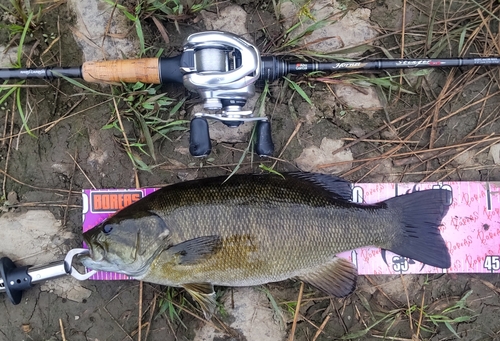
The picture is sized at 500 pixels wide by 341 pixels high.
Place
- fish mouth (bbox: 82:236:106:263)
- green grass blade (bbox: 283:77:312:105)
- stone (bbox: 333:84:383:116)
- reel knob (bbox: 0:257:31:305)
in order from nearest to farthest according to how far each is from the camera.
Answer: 1. fish mouth (bbox: 82:236:106:263)
2. reel knob (bbox: 0:257:31:305)
3. green grass blade (bbox: 283:77:312:105)
4. stone (bbox: 333:84:383:116)

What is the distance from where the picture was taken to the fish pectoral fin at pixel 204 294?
2863mm

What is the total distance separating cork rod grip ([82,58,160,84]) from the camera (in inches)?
113

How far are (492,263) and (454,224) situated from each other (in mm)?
420

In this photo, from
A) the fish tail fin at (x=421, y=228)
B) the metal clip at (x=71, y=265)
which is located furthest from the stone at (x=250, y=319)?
the fish tail fin at (x=421, y=228)

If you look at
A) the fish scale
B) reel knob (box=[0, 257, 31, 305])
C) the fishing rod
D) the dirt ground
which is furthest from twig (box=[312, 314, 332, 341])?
reel knob (box=[0, 257, 31, 305])

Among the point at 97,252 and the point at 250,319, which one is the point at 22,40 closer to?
the point at 97,252

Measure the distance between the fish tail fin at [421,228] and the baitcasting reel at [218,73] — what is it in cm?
122

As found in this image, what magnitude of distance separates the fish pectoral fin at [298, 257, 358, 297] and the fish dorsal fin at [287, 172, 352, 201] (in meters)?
0.48

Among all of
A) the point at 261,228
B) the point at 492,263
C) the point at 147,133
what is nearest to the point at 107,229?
the point at 147,133

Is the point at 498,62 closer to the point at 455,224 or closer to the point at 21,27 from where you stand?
the point at 455,224

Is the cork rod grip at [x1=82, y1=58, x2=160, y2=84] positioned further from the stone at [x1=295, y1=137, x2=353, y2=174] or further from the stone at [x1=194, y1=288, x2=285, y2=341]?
the stone at [x1=194, y1=288, x2=285, y2=341]

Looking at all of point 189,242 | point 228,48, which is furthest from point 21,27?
point 189,242

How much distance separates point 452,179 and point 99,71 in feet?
9.18

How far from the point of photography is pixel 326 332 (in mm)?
3207
